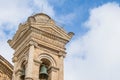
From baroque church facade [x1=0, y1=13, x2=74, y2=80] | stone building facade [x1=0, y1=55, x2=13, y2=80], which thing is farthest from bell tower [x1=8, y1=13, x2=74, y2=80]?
stone building facade [x1=0, y1=55, x2=13, y2=80]

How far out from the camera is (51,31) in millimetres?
26125

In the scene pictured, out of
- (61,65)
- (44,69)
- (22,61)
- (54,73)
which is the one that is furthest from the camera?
(22,61)

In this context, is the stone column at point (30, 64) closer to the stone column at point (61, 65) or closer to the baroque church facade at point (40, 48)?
the baroque church facade at point (40, 48)

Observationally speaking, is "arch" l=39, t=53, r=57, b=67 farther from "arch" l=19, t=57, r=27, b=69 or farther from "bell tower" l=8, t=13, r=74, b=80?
"arch" l=19, t=57, r=27, b=69

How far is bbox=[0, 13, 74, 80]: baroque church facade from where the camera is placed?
25.1m

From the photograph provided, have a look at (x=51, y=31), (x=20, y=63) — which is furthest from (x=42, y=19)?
(x=20, y=63)

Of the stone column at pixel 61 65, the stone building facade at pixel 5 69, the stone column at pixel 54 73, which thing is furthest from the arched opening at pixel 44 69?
the stone building facade at pixel 5 69

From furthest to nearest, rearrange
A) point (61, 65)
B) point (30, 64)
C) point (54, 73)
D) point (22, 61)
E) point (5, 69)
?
point (5, 69) < point (22, 61) < point (61, 65) < point (54, 73) < point (30, 64)

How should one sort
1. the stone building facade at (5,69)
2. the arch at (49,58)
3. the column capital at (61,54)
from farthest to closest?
the stone building facade at (5,69)
the column capital at (61,54)
the arch at (49,58)

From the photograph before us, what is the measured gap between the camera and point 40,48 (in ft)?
83.7

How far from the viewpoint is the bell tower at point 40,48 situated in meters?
25.1

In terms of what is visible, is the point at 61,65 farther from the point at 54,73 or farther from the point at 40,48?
the point at 40,48

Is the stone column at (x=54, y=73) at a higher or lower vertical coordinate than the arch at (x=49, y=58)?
lower

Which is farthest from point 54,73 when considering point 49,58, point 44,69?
point 49,58
